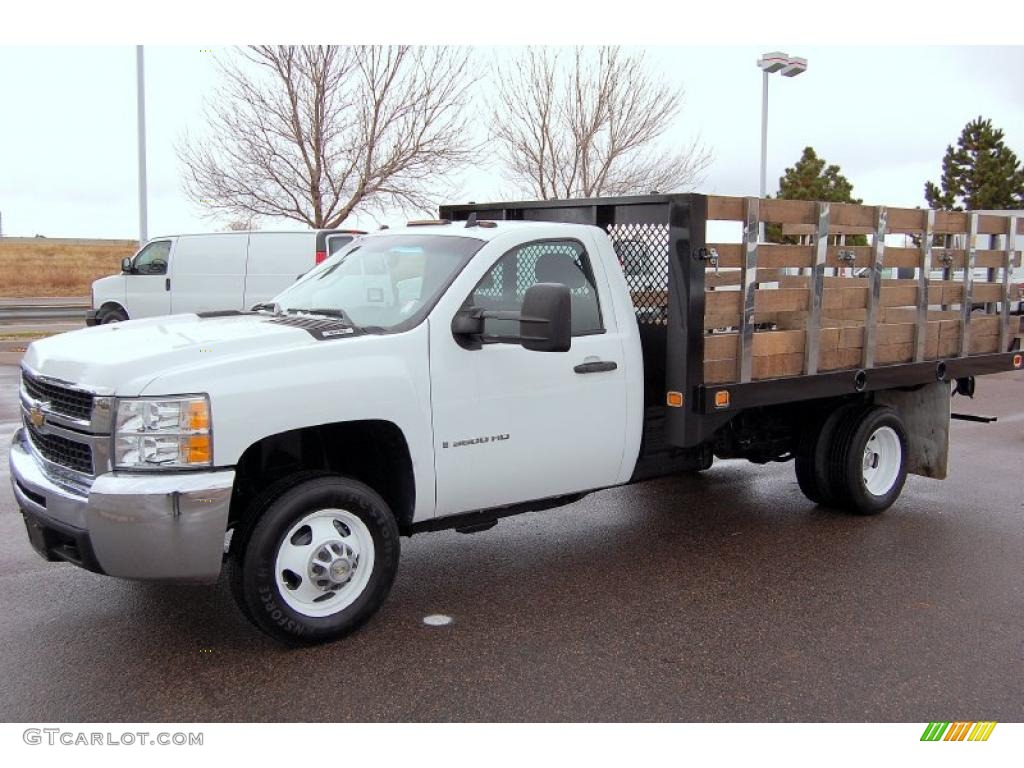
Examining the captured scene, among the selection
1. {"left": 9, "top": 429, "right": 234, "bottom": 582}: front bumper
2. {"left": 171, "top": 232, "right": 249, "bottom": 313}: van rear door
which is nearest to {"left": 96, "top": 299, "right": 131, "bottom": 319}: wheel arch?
{"left": 171, "top": 232, "right": 249, "bottom": 313}: van rear door

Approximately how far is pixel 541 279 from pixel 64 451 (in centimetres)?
260

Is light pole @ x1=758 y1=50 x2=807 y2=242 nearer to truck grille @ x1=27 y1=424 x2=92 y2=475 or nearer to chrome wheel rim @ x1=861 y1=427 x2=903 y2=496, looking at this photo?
chrome wheel rim @ x1=861 y1=427 x2=903 y2=496

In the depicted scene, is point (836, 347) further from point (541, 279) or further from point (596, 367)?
point (541, 279)

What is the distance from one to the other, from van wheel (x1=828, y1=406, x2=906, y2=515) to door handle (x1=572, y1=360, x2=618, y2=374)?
Answer: 2.29 meters

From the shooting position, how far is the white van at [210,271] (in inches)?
647

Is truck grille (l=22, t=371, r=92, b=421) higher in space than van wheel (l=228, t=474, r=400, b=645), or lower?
higher

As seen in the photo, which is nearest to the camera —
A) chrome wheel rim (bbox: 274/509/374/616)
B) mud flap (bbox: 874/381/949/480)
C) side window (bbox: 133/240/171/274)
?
chrome wheel rim (bbox: 274/509/374/616)

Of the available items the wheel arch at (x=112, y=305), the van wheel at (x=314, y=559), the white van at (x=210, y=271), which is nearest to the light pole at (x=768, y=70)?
the white van at (x=210, y=271)

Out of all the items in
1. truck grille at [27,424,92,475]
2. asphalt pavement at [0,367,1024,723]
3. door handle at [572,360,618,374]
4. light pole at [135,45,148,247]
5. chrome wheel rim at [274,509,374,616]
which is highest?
light pole at [135,45,148,247]

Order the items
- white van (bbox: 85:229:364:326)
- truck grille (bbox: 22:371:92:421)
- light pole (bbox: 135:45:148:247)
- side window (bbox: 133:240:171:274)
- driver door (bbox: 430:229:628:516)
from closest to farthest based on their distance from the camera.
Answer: truck grille (bbox: 22:371:92:421) < driver door (bbox: 430:229:628:516) < white van (bbox: 85:229:364:326) < side window (bbox: 133:240:171:274) < light pole (bbox: 135:45:148:247)

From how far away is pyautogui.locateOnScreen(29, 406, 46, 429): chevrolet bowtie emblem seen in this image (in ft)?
15.3

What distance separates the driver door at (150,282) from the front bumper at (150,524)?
557 inches

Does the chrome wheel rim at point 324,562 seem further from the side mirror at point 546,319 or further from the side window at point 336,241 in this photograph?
the side window at point 336,241

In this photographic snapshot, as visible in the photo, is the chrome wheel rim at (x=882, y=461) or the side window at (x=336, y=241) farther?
the side window at (x=336, y=241)
